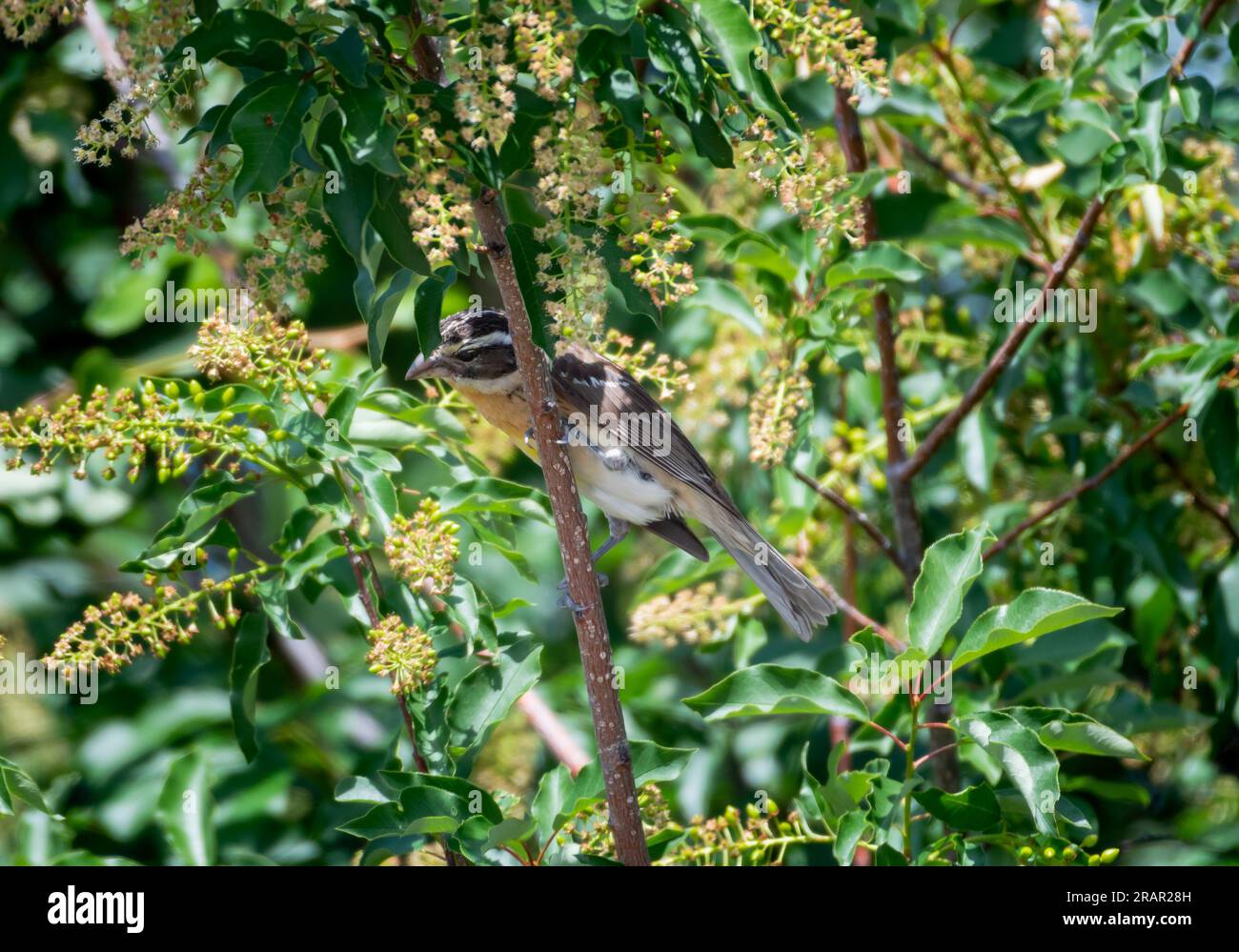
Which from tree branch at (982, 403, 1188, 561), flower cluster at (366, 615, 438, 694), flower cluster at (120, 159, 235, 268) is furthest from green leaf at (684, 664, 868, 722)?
flower cluster at (120, 159, 235, 268)

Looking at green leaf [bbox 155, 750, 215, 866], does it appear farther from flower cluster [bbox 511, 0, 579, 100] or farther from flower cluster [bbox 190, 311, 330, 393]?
flower cluster [bbox 511, 0, 579, 100]

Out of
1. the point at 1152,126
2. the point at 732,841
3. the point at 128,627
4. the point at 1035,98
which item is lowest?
the point at 732,841

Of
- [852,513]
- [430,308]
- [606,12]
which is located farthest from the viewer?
[852,513]

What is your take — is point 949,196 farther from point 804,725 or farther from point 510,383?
point 804,725

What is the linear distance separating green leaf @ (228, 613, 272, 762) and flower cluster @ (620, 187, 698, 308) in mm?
1293

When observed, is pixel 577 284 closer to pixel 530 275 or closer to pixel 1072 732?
pixel 530 275

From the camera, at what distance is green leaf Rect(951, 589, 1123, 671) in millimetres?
2584

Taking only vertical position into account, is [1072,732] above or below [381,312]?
below

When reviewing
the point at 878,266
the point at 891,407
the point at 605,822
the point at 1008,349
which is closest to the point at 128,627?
the point at 605,822

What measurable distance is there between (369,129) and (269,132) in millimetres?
196

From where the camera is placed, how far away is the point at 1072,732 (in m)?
2.75

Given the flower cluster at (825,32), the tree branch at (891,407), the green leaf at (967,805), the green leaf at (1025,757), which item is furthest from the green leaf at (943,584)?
the tree branch at (891,407)

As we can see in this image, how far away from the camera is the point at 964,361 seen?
442cm
